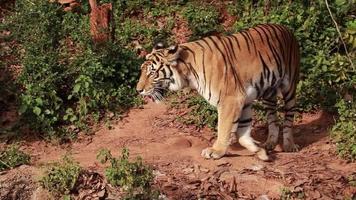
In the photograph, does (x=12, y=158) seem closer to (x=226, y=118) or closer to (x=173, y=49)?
(x=173, y=49)

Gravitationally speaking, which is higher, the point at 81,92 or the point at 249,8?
the point at 249,8

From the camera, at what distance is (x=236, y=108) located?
19.3 ft

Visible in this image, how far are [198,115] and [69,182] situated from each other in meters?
2.33

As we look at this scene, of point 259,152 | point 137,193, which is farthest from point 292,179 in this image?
point 137,193

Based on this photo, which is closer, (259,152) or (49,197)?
(49,197)

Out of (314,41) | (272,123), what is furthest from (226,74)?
(314,41)

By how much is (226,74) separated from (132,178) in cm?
132

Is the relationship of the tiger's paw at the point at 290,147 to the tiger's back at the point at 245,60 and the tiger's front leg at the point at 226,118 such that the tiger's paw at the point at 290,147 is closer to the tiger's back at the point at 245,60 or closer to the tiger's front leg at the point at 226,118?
the tiger's back at the point at 245,60

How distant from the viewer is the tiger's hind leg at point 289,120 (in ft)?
21.4

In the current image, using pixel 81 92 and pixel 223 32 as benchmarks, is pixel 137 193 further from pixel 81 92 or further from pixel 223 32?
pixel 223 32

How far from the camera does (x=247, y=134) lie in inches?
242

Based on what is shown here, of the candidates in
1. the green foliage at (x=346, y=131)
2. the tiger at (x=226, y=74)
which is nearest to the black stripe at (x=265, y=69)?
the tiger at (x=226, y=74)

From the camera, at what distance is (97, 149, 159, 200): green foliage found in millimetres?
5340

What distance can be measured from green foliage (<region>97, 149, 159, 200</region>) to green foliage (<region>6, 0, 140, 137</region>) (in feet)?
6.18
